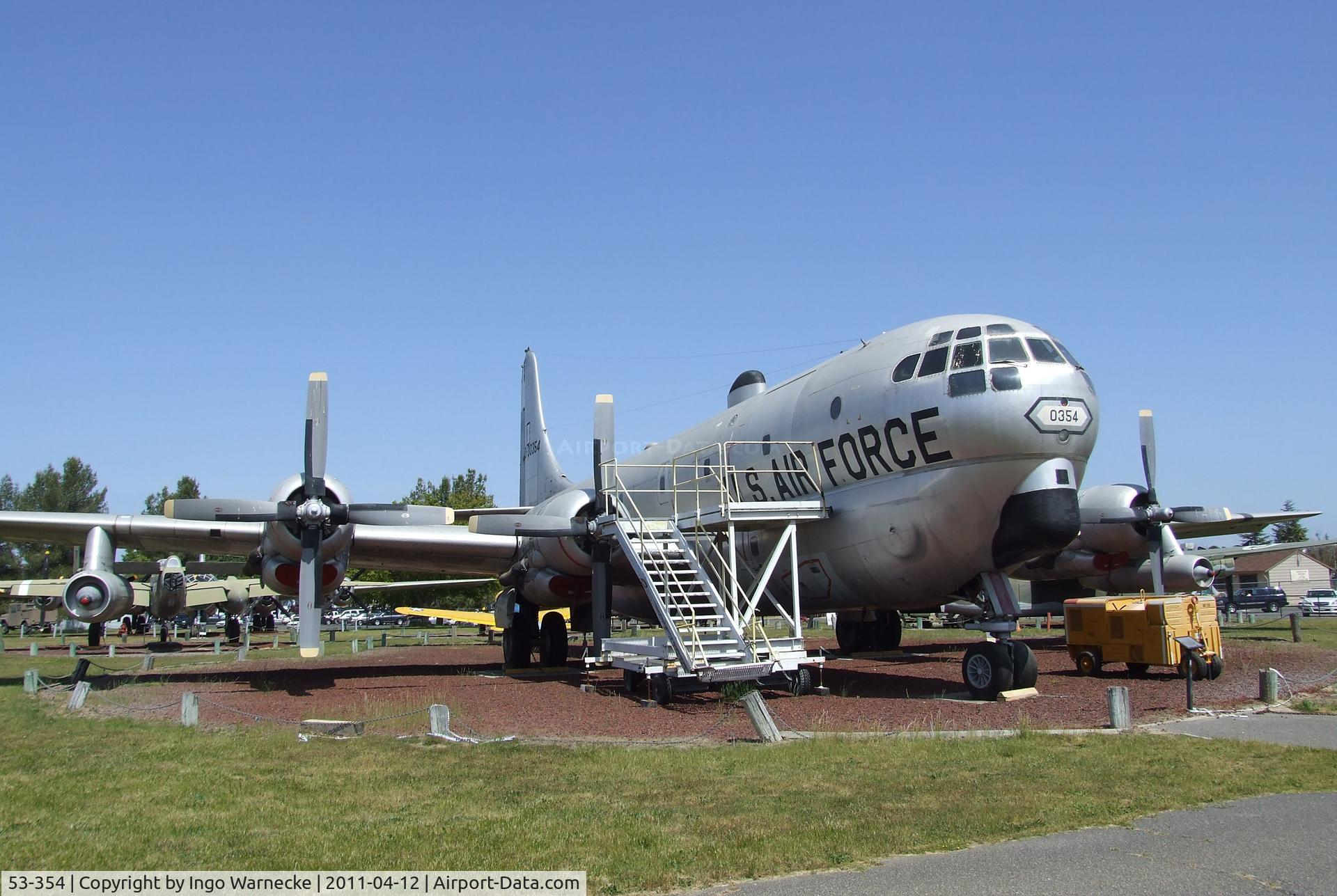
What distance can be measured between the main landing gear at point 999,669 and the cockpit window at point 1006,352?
379 cm

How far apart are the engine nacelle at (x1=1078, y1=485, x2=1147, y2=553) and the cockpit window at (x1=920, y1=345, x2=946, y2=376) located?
9772 mm

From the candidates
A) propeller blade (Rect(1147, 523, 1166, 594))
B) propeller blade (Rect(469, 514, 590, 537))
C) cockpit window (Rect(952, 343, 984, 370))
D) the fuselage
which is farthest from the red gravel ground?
cockpit window (Rect(952, 343, 984, 370))

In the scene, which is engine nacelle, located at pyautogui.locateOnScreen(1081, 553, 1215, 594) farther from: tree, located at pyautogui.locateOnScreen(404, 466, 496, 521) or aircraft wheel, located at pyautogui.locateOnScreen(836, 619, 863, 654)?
tree, located at pyautogui.locateOnScreen(404, 466, 496, 521)

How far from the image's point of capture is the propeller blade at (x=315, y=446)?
1673 centimetres

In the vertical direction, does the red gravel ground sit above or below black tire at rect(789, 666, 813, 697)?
below

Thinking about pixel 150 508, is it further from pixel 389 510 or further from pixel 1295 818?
pixel 1295 818

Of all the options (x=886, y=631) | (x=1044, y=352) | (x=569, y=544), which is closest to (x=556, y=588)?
(x=569, y=544)

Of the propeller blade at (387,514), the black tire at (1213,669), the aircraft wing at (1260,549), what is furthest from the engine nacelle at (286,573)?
the aircraft wing at (1260,549)

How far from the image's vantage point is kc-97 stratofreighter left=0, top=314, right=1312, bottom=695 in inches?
503

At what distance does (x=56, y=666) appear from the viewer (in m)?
25.5

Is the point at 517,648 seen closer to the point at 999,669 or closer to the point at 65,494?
the point at 999,669

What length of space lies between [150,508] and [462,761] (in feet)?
305

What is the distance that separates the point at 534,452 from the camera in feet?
93.9
